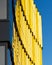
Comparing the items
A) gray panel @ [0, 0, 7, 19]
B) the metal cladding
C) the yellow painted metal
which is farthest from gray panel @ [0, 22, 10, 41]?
the yellow painted metal

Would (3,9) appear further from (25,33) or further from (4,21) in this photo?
(25,33)

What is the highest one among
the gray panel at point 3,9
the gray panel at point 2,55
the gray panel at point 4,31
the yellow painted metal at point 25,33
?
the gray panel at point 3,9

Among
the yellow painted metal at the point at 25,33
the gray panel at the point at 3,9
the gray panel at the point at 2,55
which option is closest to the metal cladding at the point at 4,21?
the gray panel at the point at 3,9

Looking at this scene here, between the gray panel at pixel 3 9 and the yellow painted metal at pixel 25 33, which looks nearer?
the gray panel at pixel 3 9

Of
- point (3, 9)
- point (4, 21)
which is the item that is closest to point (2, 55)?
point (4, 21)

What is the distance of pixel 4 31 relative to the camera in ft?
17.8

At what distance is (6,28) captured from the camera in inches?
214

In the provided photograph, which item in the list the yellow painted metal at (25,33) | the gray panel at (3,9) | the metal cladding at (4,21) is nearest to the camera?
the metal cladding at (4,21)

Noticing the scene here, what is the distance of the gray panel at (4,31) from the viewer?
17.6 feet

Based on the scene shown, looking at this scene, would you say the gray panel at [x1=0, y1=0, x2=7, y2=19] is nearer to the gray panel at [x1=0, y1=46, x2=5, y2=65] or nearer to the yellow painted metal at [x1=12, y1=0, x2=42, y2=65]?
the gray panel at [x1=0, y1=46, x2=5, y2=65]

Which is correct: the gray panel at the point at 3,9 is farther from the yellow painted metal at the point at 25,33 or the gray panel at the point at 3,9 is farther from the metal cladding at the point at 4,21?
the yellow painted metal at the point at 25,33

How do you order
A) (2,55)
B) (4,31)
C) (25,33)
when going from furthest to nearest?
(25,33) < (4,31) < (2,55)

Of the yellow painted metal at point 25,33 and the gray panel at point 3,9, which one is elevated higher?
the gray panel at point 3,9

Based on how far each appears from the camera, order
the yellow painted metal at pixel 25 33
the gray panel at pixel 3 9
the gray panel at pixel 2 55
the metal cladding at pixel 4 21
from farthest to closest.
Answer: the yellow painted metal at pixel 25 33 → the gray panel at pixel 3 9 → the metal cladding at pixel 4 21 → the gray panel at pixel 2 55
